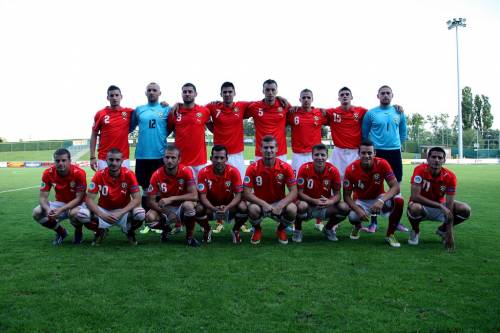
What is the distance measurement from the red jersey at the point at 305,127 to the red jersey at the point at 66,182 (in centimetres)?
307

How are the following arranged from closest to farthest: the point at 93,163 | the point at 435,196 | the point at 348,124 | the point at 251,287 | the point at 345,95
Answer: the point at 251,287
the point at 435,196
the point at 93,163
the point at 345,95
the point at 348,124

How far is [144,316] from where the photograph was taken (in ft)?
8.79

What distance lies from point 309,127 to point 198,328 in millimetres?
4201

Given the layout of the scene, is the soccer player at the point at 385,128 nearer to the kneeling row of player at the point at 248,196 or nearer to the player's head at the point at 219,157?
the kneeling row of player at the point at 248,196

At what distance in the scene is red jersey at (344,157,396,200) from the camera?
16.7ft

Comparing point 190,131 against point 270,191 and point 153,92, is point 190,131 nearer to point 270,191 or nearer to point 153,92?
point 153,92

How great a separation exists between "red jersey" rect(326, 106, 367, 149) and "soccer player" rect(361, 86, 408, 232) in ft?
0.39

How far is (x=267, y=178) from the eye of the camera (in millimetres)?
5137

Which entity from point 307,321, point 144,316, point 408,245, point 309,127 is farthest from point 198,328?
point 309,127

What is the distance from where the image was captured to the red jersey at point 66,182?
16.1ft

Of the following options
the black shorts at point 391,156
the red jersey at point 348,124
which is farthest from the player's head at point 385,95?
the black shorts at point 391,156

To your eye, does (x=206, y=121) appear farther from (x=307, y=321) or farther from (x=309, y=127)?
(x=307, y=321)

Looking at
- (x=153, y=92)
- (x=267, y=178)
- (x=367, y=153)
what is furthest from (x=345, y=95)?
(x=153, y=92)

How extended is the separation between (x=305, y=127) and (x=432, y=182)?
2049mm
